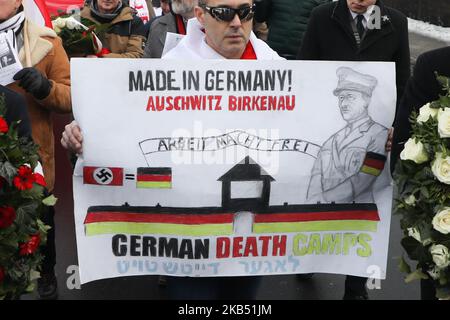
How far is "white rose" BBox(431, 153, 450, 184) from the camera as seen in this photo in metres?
2.60

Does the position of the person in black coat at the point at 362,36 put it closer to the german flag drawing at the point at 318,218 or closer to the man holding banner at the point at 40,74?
the german flag drawing at the point at 318,218

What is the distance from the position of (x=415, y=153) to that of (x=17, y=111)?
1.62 meters

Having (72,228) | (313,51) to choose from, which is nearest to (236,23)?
(313,51)

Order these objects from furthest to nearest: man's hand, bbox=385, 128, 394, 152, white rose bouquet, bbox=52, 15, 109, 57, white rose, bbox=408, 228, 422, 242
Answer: white rose bouquet, bbox=52, 15, 109, 57, man's hand, bbox=385, 128, 394, 152, white rose, bbox=408, 228, 422, 242

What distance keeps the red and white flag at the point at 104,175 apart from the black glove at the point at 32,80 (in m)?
0.81

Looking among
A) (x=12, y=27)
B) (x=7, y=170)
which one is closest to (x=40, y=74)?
(x=12, y=27)

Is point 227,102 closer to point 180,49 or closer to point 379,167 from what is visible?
point 180,49

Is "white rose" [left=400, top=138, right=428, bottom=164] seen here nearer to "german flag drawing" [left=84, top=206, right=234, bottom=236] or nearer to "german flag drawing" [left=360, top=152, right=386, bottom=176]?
"german flag drawing" [left=360, top=152, right=386, bottom=176]

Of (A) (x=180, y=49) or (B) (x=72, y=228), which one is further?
(B) (x=72, y=228)

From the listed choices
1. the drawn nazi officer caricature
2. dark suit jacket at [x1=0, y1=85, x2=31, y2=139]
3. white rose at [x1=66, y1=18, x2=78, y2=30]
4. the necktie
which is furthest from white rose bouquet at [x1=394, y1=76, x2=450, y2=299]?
white rose at [x1=66, y1=18, x2=78, y2=30]

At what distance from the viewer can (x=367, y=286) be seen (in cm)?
447

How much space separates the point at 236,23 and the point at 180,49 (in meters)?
0.30

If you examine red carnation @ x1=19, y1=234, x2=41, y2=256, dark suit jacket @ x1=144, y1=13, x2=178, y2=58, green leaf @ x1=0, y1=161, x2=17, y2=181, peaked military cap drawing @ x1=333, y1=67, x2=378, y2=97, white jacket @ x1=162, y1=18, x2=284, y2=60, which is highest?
white jacket @ x1=162, y1=18, x2=284, y2=60

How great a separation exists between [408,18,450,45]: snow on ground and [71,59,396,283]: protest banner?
11182 millimetres
